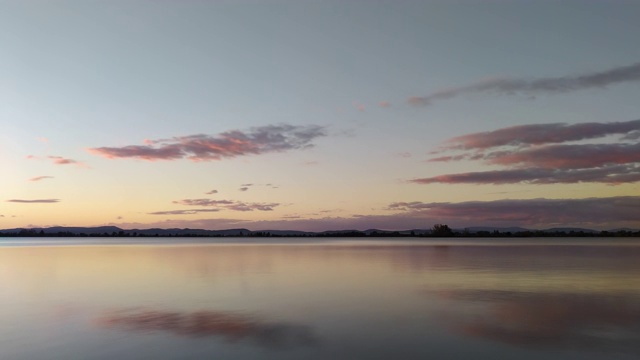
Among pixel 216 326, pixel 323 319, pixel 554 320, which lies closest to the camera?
pixel 216 326

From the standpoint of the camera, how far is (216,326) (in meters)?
15.4

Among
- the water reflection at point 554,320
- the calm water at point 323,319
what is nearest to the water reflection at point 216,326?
the calm water at point 323,319

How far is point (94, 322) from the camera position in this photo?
1639cm

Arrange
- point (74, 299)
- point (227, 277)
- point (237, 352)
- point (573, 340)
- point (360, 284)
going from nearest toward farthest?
point (237, 352) < point (573, 340) < point (74, 299) < point (360, 284) < point (227, 277)

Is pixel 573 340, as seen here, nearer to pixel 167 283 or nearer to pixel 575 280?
pixel 575 280

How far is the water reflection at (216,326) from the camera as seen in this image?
13688mm

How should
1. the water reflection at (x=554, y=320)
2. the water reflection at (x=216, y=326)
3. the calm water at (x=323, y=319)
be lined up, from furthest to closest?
the water reflection at (x=216, y=326) < the water reflection at (x=554, y=320) < the calm water at (x=323, y=319)

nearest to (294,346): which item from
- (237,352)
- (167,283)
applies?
(237,352)

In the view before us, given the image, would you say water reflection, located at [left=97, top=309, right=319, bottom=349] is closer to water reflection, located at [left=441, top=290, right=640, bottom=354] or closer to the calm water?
the calm water

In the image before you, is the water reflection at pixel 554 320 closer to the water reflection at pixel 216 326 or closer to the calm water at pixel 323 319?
the calm water at pixel 323 319

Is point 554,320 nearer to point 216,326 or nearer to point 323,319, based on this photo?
point 323,319

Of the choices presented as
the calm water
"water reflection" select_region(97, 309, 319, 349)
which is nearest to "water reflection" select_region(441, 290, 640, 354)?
the calm water

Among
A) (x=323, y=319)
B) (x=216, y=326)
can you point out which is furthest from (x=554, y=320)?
(x=216, y=326)

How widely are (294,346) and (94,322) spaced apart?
7.19 m
